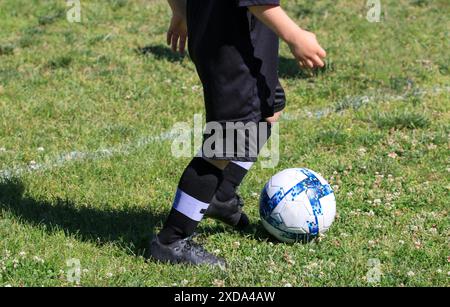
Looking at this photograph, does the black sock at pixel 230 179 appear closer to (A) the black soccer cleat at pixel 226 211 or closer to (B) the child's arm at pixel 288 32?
(A) the black soccer cleat at pixel 226 211

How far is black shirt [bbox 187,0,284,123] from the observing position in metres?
4.05

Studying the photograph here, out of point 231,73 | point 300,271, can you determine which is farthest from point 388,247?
point 231,73

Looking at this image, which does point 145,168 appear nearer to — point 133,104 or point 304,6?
point 133,104

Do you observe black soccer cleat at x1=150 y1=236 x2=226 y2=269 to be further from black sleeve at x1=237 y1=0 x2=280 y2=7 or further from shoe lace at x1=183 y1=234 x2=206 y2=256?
black sleeve at x1=237 y1=0 x2=280 y2=7

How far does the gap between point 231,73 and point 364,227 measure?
146 cm

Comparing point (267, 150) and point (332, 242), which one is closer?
point (332, 242)

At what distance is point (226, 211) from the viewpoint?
4.79 m

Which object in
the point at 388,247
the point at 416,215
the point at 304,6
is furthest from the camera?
the point at 304,6

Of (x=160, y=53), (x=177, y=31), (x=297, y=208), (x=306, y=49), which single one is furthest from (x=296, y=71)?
(x=306, y=49)

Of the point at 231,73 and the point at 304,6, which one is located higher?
the point at 231,73

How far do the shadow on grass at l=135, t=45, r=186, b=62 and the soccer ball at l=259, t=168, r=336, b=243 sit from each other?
3.86 m

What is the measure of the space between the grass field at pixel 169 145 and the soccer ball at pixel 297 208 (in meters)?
0.10

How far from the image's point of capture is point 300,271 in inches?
171

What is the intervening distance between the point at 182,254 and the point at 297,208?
73cm
